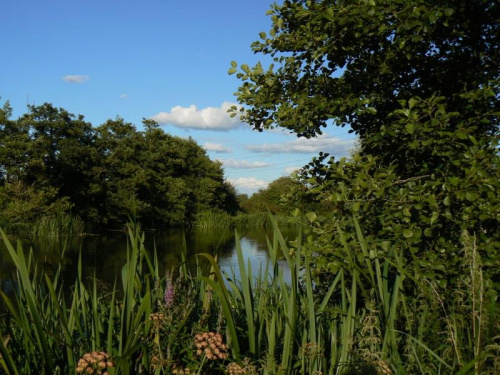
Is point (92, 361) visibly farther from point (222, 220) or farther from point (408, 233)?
point (222, 220)

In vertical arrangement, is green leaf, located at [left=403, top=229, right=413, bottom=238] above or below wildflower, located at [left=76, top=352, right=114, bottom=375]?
above

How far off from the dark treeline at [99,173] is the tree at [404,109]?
17.1m

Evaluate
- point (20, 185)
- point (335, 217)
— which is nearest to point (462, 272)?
point (335, 217)

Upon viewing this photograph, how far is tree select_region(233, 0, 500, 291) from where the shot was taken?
11.3 ft

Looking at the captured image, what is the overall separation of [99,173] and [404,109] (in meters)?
31.9

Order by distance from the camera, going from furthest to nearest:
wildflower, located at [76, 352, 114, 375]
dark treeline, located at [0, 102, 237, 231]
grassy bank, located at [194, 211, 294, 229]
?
grassy bank, located at [194, 211, 294, 229] → dark treeline, located at [0, 102, 237, 231] → wildflower, located at [76, 352, 114, 375]

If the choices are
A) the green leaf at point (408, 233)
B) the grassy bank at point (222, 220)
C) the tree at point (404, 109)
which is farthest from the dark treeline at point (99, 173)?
the green leaf at point (408, 233)

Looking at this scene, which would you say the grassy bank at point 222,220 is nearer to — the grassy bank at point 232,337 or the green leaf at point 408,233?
the green leaf at point 408,233

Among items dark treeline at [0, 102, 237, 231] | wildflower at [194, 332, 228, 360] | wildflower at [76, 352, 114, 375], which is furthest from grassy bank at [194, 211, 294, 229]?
wildflower at [76, 352, 114, 375]

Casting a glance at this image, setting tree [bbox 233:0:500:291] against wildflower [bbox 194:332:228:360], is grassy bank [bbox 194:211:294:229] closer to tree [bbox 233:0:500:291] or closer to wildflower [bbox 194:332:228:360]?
tree [bbox 233:0:500:291]

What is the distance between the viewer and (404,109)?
12.0 feet

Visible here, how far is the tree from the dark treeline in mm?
17134

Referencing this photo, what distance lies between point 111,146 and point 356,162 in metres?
34.0

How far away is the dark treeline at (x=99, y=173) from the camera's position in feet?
86.3
